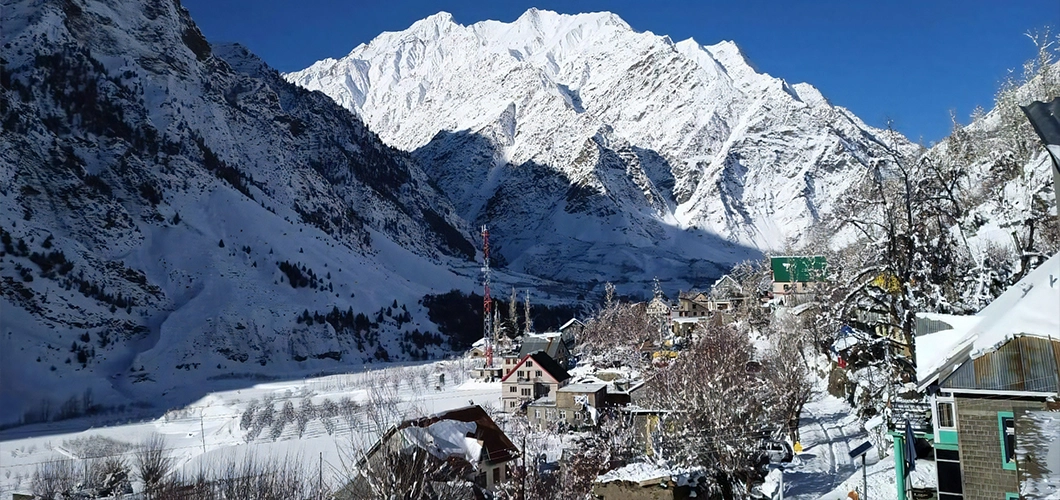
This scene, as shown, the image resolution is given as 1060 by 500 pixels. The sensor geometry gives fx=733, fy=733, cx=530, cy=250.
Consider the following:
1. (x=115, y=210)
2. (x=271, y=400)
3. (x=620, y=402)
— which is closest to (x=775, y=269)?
(x=620, y=402)

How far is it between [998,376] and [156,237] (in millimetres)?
114968

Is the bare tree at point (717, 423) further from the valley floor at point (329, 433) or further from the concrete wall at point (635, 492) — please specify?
the concrete wall at point (635, 492)

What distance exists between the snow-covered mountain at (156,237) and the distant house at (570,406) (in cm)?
4800

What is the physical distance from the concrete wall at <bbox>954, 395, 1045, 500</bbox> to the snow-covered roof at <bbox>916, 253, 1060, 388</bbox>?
2.59 ft

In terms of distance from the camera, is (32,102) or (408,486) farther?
(32,102)

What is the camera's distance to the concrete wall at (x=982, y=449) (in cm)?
1161

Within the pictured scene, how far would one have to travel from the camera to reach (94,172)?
369ft

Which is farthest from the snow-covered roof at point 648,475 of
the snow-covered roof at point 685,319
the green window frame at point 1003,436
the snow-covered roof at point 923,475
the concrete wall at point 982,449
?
the snow-covered roof at point 685,319

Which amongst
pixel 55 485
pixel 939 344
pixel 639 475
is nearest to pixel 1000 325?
pixel 939 344

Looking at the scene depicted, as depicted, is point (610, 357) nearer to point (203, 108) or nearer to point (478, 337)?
point (478, 337)

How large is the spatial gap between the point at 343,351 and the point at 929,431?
94067mm

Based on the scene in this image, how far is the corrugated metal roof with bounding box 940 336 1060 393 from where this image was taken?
10703 millimetres

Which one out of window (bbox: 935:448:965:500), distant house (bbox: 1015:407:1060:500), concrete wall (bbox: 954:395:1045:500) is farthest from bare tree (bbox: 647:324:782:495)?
distant house (bbox: 1015:407:1060:500)

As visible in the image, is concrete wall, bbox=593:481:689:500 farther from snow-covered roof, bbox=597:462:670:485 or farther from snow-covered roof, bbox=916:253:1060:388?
snow-covered roof, bbox=916:253:1060:388
